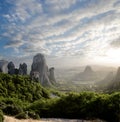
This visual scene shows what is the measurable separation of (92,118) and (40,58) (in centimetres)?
16323

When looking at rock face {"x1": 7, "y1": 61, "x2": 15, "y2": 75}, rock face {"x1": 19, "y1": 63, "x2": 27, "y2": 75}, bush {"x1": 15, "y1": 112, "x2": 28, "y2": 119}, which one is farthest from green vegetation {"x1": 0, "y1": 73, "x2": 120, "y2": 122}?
rock face {"x1": 19, "y1": 63, "x2": 27, "y2": 75}

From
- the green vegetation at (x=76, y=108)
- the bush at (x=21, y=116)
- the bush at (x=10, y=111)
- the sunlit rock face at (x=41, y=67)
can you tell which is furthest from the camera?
the sunlit rock face at (x=41, y=67)

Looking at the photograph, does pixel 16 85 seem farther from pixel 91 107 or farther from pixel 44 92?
pixel 91 107

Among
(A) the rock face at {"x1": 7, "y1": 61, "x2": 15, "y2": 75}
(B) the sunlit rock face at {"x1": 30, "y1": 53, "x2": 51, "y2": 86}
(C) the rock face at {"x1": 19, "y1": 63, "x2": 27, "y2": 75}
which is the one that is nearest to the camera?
(A) the rock face at {"x1": 7, "y1": 61, "x2": 15, "y2": 75}

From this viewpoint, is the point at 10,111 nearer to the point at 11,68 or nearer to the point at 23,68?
the point at 11,68

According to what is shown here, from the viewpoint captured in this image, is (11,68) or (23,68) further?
(23,68)

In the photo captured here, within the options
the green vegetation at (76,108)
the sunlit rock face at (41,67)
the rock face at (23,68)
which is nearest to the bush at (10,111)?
the green vegetation at (76,108)

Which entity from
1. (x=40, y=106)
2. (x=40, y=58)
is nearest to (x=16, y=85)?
(x=40, y=106)

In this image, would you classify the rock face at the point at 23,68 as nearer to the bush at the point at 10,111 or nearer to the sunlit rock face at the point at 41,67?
the sunlit rock face at the point at 41,67

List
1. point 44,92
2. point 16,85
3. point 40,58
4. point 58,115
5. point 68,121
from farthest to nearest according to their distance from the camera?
1. point 40,58
2. point 44,92
3. point 16,85
4. point 58,115
5. point 68,121

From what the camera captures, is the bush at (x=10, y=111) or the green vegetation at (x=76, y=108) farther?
the green vegetation at (x=76, y=108)

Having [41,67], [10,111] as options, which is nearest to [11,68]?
[41,67]

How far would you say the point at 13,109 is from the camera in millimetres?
29391

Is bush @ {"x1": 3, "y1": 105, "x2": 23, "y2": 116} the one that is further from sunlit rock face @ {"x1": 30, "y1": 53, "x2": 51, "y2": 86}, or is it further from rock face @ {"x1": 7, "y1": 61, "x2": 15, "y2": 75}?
sunlit rock face @ {"x1": 30, "y1": 53, "x2": 51, "y2": 86}
